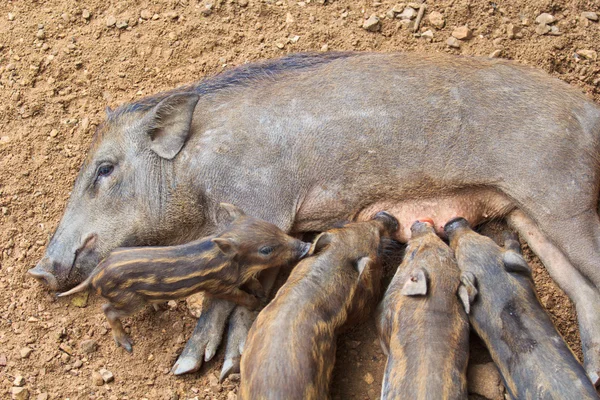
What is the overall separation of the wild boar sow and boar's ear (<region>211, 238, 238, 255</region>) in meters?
0.42

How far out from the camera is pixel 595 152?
3545 millimetres

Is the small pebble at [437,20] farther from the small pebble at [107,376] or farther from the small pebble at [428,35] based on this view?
the small pebble at [107,376]

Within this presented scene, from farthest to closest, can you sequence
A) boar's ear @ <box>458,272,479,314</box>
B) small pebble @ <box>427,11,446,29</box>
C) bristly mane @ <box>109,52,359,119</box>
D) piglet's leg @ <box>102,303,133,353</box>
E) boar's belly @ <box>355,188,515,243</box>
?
1. small pebble @ <box>427,11,446,29</box>
2. bristly mane @ <box>109,52,359,119</box>
3. boar's belly @ <box>355,188,515,243</box>
4. piglet's leg @ <box>102,303,133,353</box>
5. boar's ear @ <box>458,272,479,314</box>

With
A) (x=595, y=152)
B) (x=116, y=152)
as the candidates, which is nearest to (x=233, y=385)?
(x=116, y=152)

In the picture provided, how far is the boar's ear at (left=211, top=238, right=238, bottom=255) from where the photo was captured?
3.31 m

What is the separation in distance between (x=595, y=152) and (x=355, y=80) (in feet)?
4.19

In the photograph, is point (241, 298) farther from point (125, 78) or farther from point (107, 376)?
point (125, 78)

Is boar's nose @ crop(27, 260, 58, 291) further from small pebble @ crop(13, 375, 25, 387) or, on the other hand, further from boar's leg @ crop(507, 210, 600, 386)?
boar's leg @ crop(507, 210, 600, 386)

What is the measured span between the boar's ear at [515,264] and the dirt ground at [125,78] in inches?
19.7

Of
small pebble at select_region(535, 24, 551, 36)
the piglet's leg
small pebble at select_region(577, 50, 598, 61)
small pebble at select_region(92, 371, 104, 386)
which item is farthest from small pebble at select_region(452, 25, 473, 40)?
small pebble at select_region(92, 371, 104, 386)

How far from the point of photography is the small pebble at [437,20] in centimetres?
475

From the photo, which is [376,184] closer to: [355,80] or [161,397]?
[355,80]

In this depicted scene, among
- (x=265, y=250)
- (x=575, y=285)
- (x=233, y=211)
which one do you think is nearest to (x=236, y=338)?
(x=265, y=250)

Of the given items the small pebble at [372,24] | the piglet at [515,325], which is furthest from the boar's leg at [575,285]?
the small pebble at [372,24]
